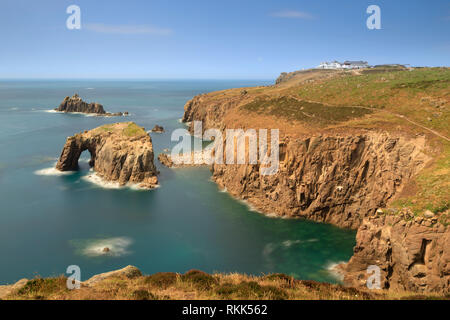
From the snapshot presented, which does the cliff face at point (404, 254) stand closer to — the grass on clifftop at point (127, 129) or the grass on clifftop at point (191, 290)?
the grass on clifftop at point (191, 290)

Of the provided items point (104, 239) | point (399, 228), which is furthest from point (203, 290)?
point (104, 239)

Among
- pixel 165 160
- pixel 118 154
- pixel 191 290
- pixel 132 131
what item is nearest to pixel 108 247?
pixel 191 290

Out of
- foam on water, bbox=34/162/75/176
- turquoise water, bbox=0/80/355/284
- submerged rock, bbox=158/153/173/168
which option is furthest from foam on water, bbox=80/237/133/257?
submerged rock, bbox=158/153/173/168

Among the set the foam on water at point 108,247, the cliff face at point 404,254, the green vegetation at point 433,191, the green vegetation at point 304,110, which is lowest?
the foam on water at point 108,247

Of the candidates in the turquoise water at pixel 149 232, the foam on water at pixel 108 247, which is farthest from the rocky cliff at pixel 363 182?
the foam on water at pixel 108 247
